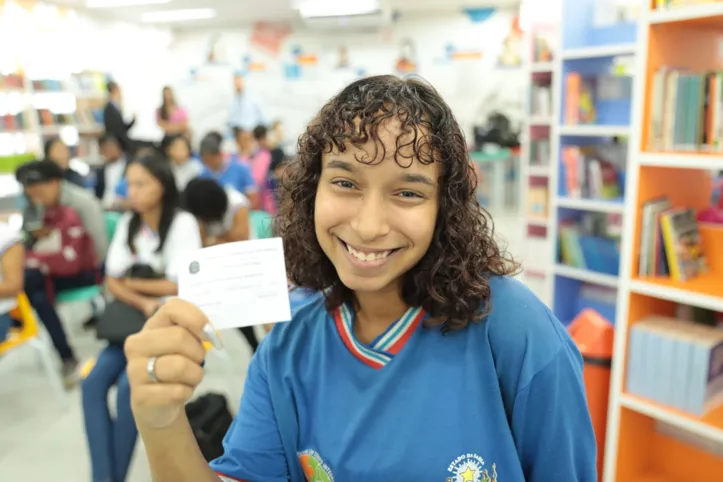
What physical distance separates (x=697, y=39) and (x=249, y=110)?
8420mm

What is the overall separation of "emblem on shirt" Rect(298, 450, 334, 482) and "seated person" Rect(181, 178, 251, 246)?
1999 millimetres

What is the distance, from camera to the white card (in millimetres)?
812

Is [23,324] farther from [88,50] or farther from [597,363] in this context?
[88,50]

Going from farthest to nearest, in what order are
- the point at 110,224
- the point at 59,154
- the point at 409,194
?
1. the point at 59,154
2. the point at 110,224
3. the point at 409,194

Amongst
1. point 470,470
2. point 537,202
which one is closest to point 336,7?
point 537,202

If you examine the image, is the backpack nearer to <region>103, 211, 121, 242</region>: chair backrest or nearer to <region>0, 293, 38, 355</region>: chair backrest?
<region>103, 211, 121, 242</region>: chair backrest

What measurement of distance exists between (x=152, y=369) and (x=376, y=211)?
1.33 ft

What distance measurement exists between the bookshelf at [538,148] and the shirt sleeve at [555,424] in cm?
350

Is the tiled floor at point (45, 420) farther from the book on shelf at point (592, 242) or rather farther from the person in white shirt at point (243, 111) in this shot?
the person in white shirt at point (243, 111)

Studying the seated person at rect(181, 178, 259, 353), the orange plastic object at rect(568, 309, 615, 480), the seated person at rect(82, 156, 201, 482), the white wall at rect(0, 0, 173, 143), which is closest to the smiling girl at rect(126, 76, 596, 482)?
the orange plastic object at rect(568, 309, 615, 480)

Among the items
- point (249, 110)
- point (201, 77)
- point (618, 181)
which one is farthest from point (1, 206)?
point (618, 181)

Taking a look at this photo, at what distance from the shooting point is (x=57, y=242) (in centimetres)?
329

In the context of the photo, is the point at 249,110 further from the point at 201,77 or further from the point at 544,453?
the point at 544,453

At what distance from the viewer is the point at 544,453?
0.92 metres
